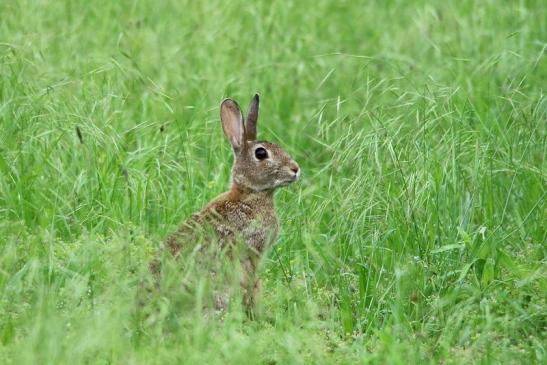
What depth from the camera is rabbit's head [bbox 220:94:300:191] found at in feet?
21.2

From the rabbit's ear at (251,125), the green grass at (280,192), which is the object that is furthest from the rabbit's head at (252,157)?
the green grass at (280,192)

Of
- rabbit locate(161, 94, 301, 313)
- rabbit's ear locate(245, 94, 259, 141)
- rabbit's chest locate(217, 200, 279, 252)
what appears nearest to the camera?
rabbit locate(161, 94, 301, 313)

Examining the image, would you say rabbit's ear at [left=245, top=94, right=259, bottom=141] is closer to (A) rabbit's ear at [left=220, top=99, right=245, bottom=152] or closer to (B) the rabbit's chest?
(A) rabbit's ear at [left=220, top=99, right=245, bottom=152]

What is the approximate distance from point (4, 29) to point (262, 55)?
1.67 m

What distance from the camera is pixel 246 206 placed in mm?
6316

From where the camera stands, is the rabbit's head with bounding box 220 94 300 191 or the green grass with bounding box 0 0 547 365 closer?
the green grass with bounding box 0 0 547 365

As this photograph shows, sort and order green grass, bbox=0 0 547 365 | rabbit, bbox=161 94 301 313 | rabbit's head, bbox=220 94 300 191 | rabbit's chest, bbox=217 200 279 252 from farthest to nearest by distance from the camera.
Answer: rabbit's head, bbox=220 94 300 191 → rabbit's chest, bbox=217 200 279 252 → rabbit, bbox=161 94 301 313 → green grass, bbox=0 0 547 365

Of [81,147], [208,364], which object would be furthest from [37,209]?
[208,364]

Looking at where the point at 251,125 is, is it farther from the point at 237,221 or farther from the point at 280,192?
the point at 237,221

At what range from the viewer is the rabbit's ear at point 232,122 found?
21.5 ft

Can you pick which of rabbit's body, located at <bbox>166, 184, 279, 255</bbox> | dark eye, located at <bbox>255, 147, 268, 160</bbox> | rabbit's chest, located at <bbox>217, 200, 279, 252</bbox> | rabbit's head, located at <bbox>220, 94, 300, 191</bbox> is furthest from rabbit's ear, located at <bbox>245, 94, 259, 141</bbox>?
rabbit's chest, located at <bbox>217, 200, 279, 252</bbox>

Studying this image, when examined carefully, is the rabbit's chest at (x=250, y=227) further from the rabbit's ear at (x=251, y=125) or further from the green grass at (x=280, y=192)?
the rabbit's ear at (x=251, y=125)

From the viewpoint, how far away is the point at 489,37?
8852 millimetres

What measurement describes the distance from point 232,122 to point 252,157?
22cm
